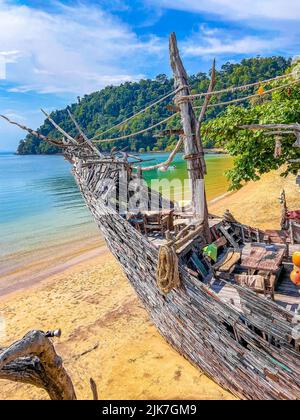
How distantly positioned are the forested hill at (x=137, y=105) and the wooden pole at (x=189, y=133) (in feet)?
230

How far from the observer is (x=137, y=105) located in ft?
343

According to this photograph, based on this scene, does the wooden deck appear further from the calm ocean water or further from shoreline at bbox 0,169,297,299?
shoreline at bbox 0,169,297,299

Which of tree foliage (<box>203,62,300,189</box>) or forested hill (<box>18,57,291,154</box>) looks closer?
tree foliage (<box>203,62,300,189</box>)

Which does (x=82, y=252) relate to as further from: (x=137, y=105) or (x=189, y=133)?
(x=137, y=105)

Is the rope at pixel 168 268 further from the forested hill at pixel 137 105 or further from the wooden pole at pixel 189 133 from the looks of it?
the forested hill at pixel 137 105

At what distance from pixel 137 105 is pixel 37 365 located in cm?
10779

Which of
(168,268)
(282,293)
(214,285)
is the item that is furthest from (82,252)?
(282,293)

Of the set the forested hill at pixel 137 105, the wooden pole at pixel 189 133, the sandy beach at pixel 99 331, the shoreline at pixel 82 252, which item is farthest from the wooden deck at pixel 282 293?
the forested hill at pixel 137 105

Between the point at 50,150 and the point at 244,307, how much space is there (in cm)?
12486

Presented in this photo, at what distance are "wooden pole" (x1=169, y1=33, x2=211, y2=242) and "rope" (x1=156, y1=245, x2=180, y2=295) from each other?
6.46 feet

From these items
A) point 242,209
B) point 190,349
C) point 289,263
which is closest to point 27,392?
point 190,349

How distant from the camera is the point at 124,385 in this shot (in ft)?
21.5

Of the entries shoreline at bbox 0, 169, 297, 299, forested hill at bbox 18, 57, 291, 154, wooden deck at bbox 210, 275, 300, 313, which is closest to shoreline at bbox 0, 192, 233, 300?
shoreline at bbox 0, 169, 297, 299

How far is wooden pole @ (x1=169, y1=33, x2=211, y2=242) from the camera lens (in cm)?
666
